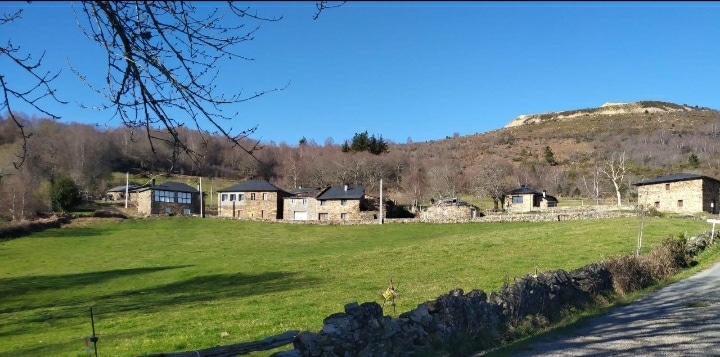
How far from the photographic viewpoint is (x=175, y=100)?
14.0 feet

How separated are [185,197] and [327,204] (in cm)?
2170

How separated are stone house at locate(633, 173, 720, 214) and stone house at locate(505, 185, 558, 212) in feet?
47.7

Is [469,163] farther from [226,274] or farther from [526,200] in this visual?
[226,274]

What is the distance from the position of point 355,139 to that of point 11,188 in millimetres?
66386

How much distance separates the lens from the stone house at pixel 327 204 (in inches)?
2579

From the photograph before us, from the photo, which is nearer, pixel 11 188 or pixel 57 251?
pixel 57 251

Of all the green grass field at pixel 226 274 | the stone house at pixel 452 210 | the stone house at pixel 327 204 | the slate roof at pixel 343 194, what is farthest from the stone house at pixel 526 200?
the green grass field at pixel 226 274

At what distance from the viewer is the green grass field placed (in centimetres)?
1420

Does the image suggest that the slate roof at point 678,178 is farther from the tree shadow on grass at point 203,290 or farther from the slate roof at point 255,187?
the slate roof at point 255,187

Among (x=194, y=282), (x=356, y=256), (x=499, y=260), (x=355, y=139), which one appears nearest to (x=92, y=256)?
(x=194, y=282)

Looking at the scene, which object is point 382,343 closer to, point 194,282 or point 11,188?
point 194,282

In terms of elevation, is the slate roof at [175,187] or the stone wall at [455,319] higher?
the slate roof at [175,187]

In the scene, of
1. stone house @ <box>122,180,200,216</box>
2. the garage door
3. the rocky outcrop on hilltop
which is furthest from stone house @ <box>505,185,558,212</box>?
the rocky outcrop on hilltop

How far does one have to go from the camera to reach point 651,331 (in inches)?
367
